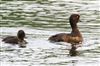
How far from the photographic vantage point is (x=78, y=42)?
878 inches

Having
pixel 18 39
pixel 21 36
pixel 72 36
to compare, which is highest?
pixel 21 36

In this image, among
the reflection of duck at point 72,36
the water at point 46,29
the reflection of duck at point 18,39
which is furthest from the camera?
the reflection of duck at point 72,36

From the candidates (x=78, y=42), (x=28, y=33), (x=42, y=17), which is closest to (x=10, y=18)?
(x=42, y=17)

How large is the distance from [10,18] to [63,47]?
5.78 m

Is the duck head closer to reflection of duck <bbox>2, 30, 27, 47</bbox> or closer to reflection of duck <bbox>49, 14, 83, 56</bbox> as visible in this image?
reflection of duck <bbox>2, 30, 27, 47</bbox>

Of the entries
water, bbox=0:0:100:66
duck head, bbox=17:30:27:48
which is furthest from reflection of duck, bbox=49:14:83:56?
duck head, bbox=17:30:27:48

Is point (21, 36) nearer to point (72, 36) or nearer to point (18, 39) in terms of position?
point (18, 39)

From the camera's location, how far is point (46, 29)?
23.8 m

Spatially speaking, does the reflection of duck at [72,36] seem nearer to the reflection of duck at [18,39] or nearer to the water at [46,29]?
the water at [46,29]

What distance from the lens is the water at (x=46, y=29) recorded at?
1841 cm

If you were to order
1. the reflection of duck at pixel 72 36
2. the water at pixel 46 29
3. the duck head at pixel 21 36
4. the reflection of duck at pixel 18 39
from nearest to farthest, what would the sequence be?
the water at pixel 46 29
the reflection of duck at pixel 18 39
the duck head at pixel 21 36
the reflection of duck at pixel 72 36

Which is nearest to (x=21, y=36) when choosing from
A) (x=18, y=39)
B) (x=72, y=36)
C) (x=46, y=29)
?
(x=18, y=39)

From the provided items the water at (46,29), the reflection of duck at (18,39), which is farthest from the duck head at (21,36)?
the water at (46,29)

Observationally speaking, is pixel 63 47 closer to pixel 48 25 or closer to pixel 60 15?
pixel 48 25
